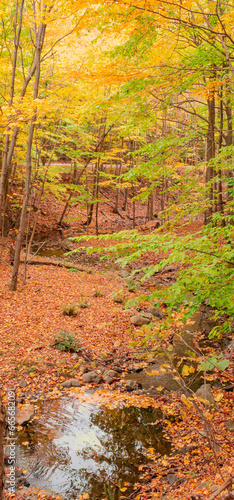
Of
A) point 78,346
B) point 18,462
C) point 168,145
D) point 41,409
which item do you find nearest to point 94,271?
point 78,346

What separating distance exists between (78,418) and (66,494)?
4.53 ft

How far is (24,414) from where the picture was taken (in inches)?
186

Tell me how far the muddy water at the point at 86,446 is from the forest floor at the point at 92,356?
0.27m

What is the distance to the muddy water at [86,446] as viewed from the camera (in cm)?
381

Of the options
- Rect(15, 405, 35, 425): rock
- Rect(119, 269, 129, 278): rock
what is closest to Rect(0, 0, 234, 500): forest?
Rect(15, 405, 35, 425): rock

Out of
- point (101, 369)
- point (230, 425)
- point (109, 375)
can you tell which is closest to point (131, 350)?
point (101, 369)

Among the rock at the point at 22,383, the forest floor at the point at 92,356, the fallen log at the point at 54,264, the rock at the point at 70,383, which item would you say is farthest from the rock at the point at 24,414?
the fallen log at the point at 54,264

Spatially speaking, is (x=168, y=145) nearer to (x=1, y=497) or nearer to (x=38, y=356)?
(x=38, y=356)

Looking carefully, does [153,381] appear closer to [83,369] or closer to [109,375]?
[109,375]

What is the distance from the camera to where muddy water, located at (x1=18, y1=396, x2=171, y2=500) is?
381 cm

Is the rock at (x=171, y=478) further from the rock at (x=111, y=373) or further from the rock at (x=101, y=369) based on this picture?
the rock at (x=101, y=369)

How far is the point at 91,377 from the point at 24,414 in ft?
5.36

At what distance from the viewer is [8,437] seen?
14.1 ft

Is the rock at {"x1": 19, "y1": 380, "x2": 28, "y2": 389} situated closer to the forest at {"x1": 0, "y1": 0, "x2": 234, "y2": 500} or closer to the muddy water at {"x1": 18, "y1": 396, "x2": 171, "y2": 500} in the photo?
the forest at {"x1": 0, "y1": 0, "x2": 234, "y2": 500}
